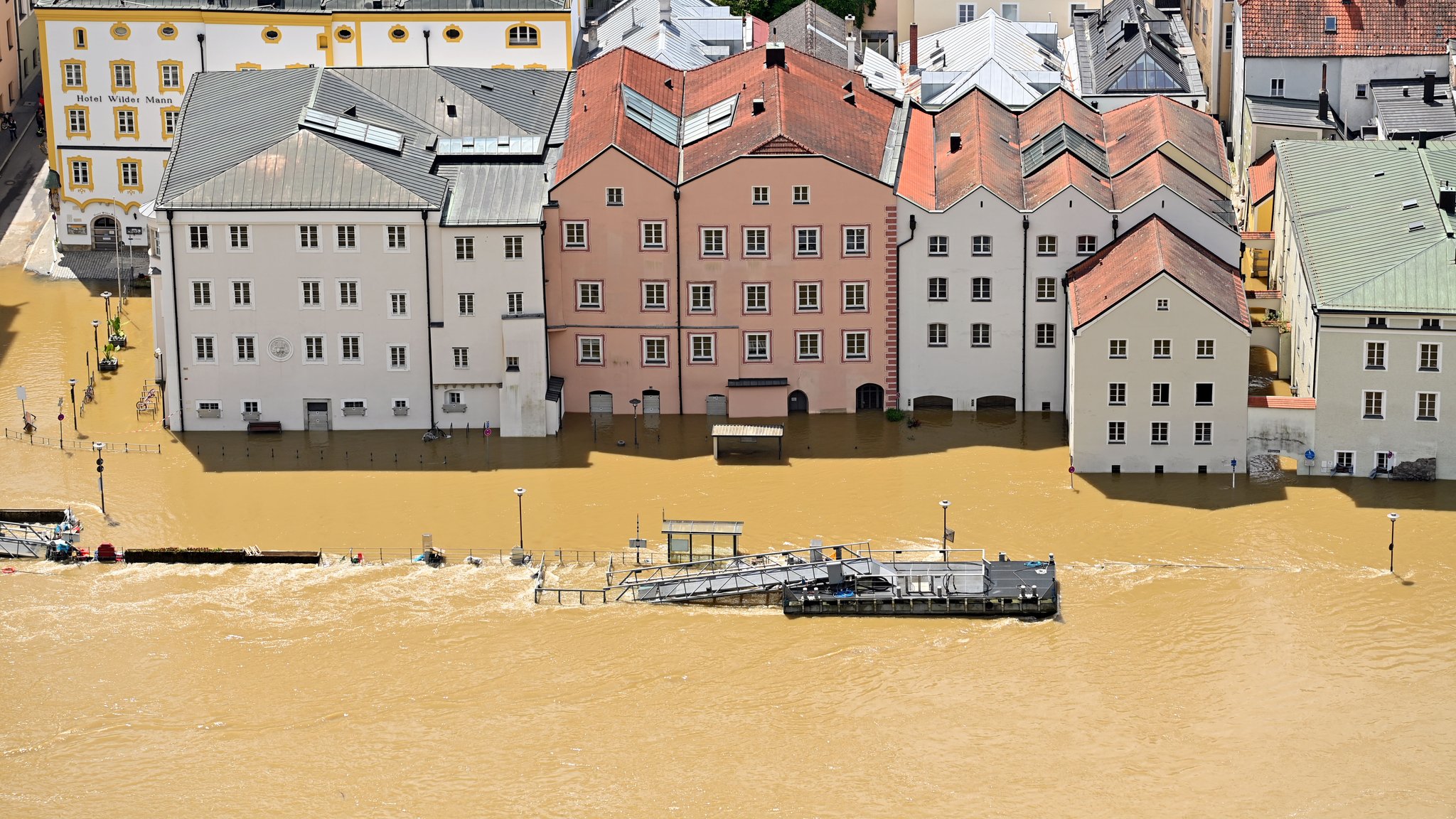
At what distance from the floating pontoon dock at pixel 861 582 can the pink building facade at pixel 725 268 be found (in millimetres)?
19378

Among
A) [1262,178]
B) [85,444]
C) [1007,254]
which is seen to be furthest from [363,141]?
[1262,178]

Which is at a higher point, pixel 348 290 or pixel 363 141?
pixel 363 141

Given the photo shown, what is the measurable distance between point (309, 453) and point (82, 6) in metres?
39.0

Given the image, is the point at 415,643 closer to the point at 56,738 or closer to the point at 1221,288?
the point at 56,738

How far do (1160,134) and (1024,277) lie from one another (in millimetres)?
11782

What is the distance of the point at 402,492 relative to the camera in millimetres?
117438

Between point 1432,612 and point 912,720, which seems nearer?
point 912,720

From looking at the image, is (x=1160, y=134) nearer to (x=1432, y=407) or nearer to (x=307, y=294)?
(x=1432, y=407)

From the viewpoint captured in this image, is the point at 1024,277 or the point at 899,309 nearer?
the point at 1024,277

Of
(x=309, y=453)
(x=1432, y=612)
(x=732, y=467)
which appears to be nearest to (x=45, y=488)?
(x=309, y=453)

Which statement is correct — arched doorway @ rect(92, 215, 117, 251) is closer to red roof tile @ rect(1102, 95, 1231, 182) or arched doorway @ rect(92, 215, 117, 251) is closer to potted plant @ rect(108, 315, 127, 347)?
potted plant @ rect(108, 315, 127, 347)

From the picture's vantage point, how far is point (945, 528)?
4382 inches

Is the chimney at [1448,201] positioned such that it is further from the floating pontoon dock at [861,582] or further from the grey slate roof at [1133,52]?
the grey slate roof at [1133,52]

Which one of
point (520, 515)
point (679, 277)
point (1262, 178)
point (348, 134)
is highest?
point (348, 134)
